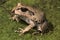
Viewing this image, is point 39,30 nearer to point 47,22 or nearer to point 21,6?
point 47,22

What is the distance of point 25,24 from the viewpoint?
3545 mm

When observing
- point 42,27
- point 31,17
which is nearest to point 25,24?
point 31,17

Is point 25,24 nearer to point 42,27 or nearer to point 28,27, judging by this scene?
point 28,27

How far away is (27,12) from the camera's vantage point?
3482mm

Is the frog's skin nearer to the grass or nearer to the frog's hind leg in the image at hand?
the frog's hind leg

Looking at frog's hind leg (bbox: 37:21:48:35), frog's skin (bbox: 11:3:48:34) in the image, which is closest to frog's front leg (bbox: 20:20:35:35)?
frog's skin (bbox: 11:3:48:34)

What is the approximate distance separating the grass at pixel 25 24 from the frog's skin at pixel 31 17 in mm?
103

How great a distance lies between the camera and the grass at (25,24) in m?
3.31

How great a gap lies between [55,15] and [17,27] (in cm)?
78

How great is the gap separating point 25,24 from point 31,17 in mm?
172

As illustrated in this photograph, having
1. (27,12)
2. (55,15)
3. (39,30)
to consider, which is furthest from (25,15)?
(55,15)

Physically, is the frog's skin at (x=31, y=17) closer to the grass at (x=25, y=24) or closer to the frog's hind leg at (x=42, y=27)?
the frog's hind leg at (x=42, y=27)

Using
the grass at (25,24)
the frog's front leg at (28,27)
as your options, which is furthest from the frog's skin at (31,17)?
the grass at (25,24)

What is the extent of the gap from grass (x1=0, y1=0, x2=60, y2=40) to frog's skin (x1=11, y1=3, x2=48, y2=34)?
0.34 feet
